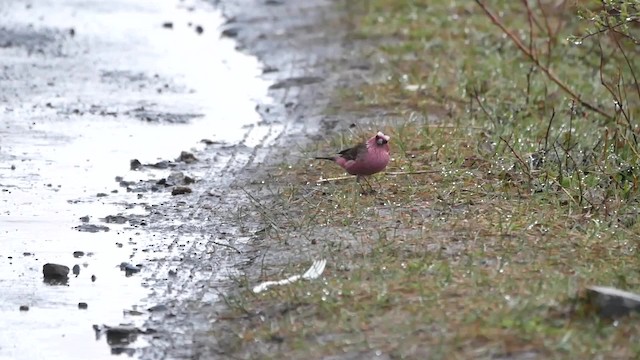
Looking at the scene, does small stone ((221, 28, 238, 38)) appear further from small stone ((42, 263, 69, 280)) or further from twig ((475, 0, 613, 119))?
small stone ((42, 263, 69, 280))

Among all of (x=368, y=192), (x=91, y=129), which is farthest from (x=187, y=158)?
(x=368, y=192)

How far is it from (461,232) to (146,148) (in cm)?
311

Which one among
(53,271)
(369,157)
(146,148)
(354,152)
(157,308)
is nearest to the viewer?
(157,308)

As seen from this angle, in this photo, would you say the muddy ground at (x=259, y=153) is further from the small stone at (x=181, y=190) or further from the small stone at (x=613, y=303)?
the small stone at (x=613, y=303)

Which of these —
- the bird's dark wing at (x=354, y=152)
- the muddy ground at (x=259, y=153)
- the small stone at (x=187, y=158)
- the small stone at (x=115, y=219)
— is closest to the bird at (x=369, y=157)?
the bird's dark wing at (x=354, y=152)

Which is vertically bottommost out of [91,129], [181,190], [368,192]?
[91,129]

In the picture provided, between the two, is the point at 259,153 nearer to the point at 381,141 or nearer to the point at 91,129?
the point at 91,129

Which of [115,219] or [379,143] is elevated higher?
[379,143]

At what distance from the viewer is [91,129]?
398 inches

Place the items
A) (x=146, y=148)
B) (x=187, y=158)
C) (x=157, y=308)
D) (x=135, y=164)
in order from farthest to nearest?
(x=146, y=148) → (x=187, y=158) → (x=135, y=164) → (x=157, y=308)

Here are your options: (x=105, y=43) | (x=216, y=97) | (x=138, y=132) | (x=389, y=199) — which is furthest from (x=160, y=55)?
(x=389, y=199)

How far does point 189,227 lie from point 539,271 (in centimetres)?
204

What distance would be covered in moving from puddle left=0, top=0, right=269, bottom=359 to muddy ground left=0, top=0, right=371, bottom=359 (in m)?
0.02

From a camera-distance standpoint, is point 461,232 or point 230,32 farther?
point 230,32
